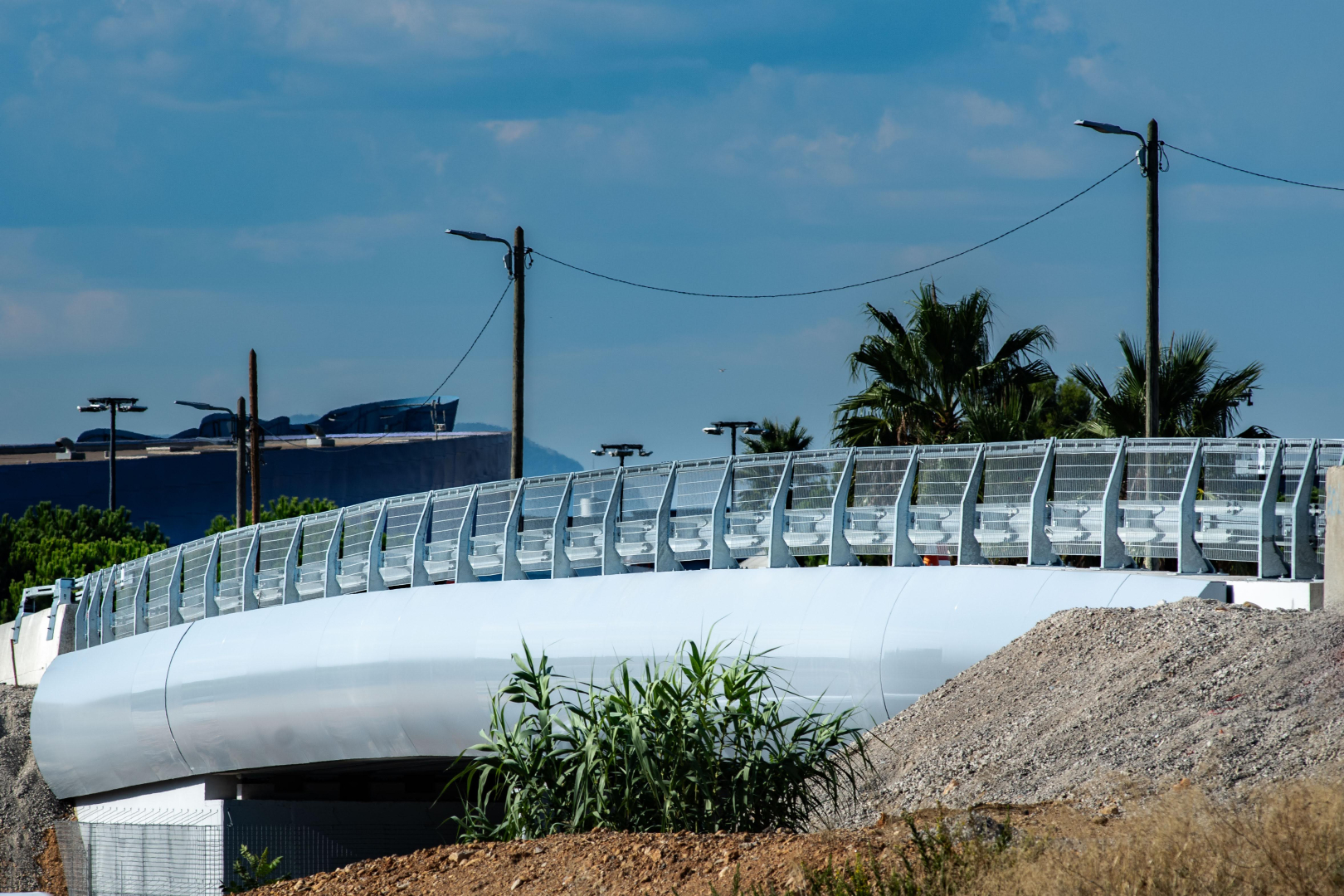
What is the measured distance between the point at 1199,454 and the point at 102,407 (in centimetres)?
4230

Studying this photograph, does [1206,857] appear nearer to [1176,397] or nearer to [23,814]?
[1176,397]

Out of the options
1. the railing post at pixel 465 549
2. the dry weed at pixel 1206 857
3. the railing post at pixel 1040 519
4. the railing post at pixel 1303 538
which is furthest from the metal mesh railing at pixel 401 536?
the dry weed at pixel 1206 857

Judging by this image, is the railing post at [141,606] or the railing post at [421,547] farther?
the railing post at [141,606]

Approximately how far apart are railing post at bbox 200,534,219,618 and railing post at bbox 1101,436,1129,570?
684 inches

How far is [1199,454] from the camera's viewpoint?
47.9 feet

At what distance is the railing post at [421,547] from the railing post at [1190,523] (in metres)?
11.8

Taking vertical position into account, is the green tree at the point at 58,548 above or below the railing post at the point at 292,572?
below

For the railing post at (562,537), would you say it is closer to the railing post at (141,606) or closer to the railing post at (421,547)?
the railing post at (421,547)

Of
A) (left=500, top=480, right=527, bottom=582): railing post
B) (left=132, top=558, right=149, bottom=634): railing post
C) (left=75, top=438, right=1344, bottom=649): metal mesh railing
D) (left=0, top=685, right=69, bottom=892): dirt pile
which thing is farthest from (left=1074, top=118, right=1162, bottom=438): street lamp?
(left=0, top=685, right=69, bottom=892): dirt pile

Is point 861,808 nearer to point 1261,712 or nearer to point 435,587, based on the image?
point 1261,712

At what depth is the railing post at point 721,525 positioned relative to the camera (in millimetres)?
18453

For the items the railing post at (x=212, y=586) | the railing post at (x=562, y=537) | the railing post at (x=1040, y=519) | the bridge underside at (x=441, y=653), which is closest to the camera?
the bridge underside at (x=441, y=653)

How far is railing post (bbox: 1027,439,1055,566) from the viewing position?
50.5 ft

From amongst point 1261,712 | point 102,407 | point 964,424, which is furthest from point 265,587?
point 102,407
